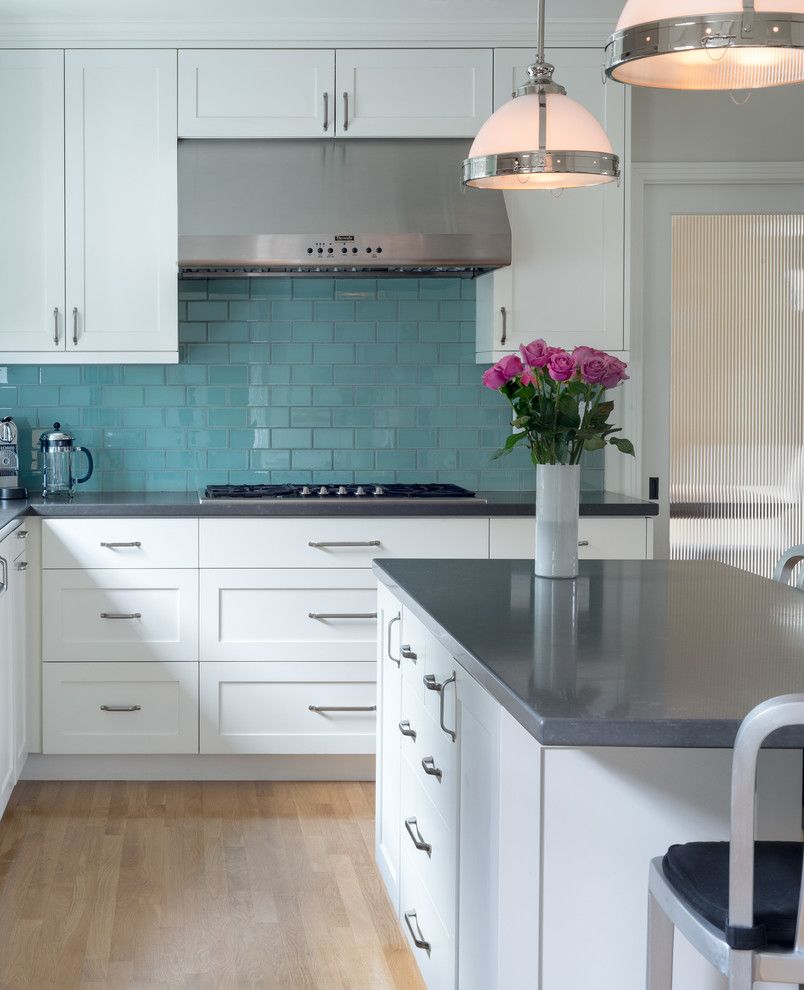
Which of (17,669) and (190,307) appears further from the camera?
(190,307)

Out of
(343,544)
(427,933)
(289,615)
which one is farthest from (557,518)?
(289,615)

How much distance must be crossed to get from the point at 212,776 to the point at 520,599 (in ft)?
6.99

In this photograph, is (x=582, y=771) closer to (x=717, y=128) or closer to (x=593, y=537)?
(x=593, y=537)

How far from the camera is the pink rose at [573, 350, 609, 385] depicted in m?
2.46

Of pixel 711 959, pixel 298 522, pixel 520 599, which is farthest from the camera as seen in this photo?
pixel 298 522

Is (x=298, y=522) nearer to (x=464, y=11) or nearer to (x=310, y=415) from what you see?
(x=310, y=415)

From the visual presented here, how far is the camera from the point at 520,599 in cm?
236

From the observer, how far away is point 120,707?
13.3 ft

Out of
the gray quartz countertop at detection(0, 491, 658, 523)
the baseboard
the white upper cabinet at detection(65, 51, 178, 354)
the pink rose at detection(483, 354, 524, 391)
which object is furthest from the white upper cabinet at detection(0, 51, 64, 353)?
the pink rose at detection(483, 354, 524, 391)

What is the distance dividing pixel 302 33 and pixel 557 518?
7.79 feet

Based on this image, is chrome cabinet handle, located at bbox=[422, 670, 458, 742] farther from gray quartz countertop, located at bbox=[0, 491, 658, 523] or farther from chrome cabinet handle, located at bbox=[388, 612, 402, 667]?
gray quartz countertop, located at bbox=[0, 491, 658, 523]

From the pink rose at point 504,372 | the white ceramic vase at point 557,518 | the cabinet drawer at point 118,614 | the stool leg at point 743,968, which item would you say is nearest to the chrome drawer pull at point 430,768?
the white ceramic vase at point 557,518

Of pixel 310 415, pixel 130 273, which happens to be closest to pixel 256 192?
pixel 130 273

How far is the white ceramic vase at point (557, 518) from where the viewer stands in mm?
2568
